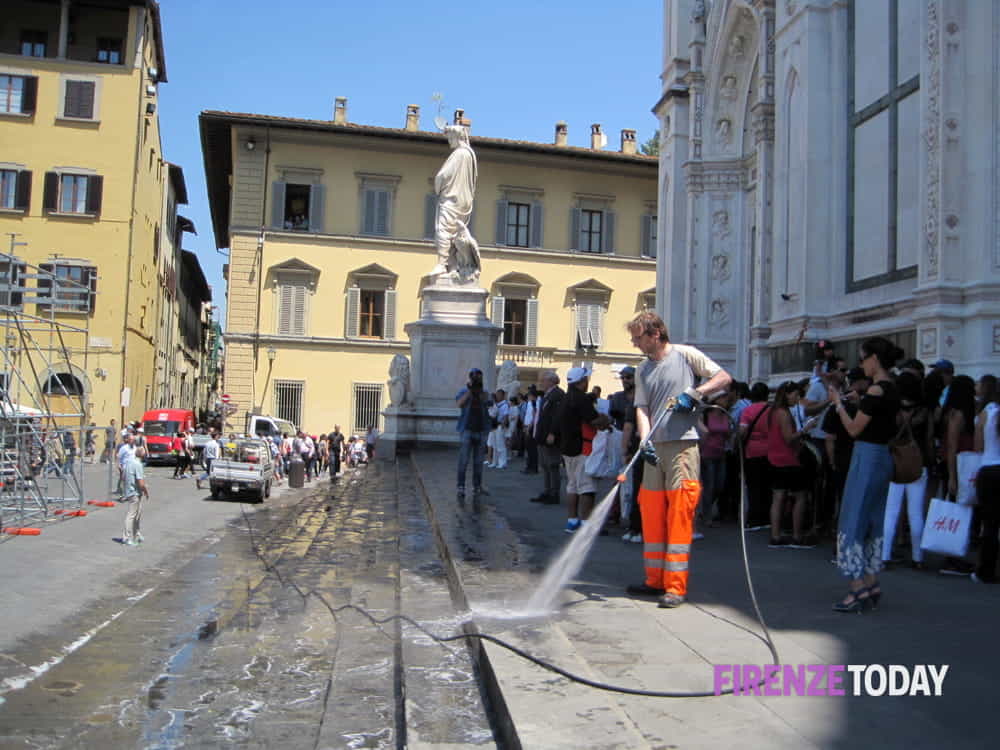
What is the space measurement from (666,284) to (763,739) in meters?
21.7

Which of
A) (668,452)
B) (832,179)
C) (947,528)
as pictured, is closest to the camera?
(668,452)

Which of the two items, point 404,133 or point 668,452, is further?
point 404,133

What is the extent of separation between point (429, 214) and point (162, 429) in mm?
16822

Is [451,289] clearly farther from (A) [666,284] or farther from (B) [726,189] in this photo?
(B) [726,189]

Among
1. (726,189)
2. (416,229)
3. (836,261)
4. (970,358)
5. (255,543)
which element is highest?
(416,229)

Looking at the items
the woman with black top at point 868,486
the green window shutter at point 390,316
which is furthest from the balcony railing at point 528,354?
the woman with black top at point 868,486

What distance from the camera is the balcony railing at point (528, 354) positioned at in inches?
1869

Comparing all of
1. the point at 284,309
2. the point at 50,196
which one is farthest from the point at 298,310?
the point at 50,196

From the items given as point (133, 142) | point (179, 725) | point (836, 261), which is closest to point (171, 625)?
point (179, 725)

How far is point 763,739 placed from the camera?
146 inches

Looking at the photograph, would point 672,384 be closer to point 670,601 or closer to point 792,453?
point 670,601

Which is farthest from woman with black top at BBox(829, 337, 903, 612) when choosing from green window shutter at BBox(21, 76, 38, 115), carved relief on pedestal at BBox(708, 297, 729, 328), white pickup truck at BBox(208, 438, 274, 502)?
green window shutter at BBox(21, 76, 38, 115)

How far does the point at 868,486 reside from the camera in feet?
20.4

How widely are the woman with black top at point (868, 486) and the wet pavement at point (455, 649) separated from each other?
0.31 meters
